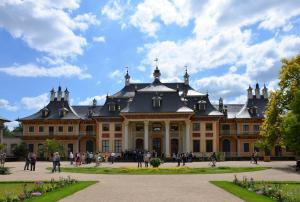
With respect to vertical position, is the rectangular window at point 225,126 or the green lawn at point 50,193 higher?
the rectangular window at point 225,126

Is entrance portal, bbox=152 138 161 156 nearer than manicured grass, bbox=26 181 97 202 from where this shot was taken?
No

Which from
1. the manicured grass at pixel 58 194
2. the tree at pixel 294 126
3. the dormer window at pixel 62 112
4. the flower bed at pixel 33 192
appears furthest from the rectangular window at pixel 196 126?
the manicured grass at pixel 58 194

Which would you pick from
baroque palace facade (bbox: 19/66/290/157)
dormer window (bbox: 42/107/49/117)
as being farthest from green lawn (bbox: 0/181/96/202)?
dormer window (bbox: 42/107/49/117)

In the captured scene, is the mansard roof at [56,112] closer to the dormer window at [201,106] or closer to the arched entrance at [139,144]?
the arched entrance at [139,144]

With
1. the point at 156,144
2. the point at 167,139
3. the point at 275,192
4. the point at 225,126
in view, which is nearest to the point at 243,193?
the point at 275,192

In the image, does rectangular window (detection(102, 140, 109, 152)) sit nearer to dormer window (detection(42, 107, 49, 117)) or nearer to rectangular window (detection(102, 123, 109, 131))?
rectangular window (detection(102, 123, 109, 131))

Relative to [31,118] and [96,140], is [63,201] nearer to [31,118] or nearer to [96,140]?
[96,140]

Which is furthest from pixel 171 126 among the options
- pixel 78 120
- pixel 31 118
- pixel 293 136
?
pixel 293 136

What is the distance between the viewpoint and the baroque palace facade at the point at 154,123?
6925 centimetres

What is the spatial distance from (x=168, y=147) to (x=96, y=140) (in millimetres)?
13738

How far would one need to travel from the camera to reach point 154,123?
238 ft

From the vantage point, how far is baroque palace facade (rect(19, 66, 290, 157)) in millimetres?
69250

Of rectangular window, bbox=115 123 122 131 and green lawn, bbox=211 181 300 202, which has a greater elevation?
rectangular window, bbox=115 123 122 131

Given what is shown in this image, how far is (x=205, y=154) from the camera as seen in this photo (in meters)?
70.1
